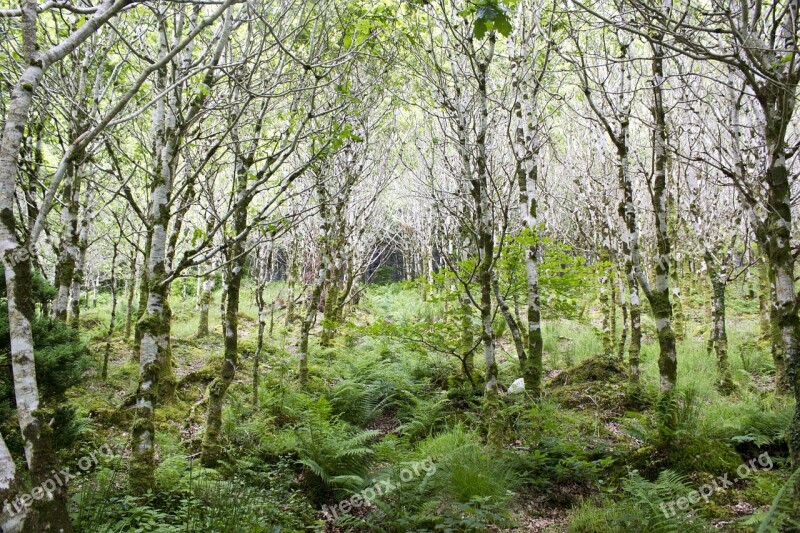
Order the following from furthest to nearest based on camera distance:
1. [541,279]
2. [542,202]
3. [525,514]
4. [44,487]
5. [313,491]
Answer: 1. [542,202]
2. [541,279]
3. [313,491]
4. [525,514]
5. [44,487]

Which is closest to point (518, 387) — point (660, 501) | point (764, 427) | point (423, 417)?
point (423, 417)

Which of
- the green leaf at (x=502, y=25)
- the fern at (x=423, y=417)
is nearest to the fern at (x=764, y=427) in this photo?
the fern at (x=423, y=417)

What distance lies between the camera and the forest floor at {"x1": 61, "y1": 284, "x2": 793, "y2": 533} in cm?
360

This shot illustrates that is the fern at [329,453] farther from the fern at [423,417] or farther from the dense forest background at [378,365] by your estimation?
the fern at [423,417]

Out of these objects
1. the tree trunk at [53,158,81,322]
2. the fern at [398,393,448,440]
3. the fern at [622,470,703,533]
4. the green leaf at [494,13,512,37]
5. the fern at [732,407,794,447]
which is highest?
the green leaf at [494,13,512,37]

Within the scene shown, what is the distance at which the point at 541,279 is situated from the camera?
21.8 feet

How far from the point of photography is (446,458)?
4.76 meters

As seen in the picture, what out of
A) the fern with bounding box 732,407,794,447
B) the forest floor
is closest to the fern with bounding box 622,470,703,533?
the forest floor

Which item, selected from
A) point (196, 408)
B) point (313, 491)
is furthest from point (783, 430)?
point (196, 408)

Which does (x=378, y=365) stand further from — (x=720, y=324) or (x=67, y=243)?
(x=720, y=324)

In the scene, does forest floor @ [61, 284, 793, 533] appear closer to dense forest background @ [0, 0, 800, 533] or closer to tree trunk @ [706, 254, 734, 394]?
dense forest background @ [0, 0, 800, 533]

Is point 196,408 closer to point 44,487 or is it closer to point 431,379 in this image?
point 431,379

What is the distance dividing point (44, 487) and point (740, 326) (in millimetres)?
15840

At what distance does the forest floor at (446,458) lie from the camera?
3600 mm
